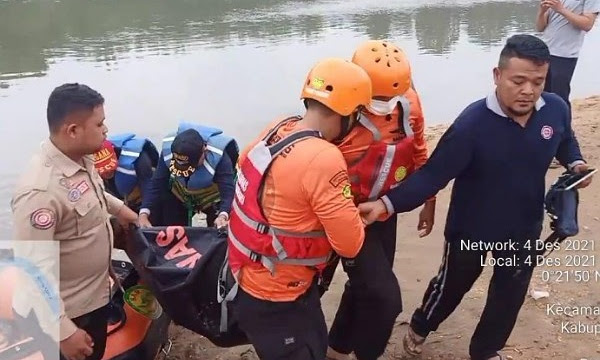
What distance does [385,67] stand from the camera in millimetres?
3041

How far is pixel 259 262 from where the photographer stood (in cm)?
271

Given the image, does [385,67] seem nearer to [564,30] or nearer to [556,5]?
[556,5]

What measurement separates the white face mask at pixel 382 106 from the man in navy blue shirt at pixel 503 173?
27 cm

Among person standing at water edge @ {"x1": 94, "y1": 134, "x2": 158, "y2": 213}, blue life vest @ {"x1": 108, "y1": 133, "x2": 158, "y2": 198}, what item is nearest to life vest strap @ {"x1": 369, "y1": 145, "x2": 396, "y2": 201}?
person standing at water edge @ {"x1": 94, "y1": 134, "x2": 158, "y2": 213}

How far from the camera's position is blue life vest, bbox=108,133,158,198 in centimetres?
420

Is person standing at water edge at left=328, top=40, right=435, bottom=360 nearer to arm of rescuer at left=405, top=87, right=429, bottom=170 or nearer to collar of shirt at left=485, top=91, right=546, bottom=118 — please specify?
arm of rescuer at left=405, top=87, right=429, bottom=170

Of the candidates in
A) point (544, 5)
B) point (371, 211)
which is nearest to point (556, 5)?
point (544, 5)

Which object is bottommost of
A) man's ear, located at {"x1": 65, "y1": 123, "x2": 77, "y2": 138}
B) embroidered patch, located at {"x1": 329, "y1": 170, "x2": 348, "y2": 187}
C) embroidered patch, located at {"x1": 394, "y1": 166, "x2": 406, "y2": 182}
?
embroidered patch, located at {"x1": 394, "y1": 166, "x2": 406, "y2": 182}

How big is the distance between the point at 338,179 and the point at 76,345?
3.93ft

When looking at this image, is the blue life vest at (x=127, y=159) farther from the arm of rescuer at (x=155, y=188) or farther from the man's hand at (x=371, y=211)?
the man's hand at (x=371, y=211)

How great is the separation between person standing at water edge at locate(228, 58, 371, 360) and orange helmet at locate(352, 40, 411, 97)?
40 cm

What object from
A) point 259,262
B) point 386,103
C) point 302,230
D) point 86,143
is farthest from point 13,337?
point 386,103

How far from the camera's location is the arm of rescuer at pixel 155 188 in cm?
407

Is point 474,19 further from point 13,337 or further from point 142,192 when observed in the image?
point 13,337
